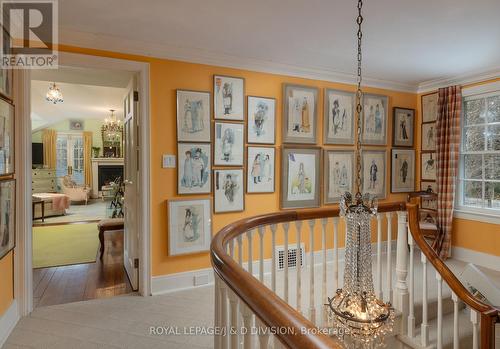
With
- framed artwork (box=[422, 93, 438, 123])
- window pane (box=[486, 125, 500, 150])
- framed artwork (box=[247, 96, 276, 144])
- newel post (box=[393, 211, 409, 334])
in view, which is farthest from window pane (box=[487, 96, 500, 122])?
framed artwork (box=[247, 96, 276, 144])

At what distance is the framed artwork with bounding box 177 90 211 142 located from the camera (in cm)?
311

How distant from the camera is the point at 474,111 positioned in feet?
13.3

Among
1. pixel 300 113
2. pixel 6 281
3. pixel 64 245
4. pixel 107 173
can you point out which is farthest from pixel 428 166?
pixel 107 173

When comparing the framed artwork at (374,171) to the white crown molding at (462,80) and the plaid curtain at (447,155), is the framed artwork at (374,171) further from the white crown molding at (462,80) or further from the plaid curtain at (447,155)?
the white crown molding at (462,80)

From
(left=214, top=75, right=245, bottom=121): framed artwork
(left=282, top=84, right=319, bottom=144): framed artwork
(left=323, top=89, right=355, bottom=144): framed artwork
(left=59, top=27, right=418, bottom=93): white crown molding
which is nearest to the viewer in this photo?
(left=59, top=27, right=418, bottom=93): white crown molding

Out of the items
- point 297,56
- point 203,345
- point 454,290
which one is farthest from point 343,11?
point 203,345

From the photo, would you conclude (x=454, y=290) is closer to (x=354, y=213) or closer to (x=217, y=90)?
(x=354, y=213)

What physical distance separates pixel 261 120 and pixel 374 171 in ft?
6.41

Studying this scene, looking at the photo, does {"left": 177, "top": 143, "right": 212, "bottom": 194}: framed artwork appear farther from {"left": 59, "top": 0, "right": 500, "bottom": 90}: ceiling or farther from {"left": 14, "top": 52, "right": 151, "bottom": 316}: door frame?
{"left": 14, "top": 52, "right": 151, "bottom": 316}: door frame

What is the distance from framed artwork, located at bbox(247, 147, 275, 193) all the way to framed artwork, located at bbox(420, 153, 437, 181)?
8.39 ft

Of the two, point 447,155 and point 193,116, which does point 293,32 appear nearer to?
point 193,116

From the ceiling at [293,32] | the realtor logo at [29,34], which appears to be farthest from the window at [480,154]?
the realtor logo at [29,34]

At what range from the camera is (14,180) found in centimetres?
243

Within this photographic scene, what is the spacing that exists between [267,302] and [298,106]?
3188 millimetres
